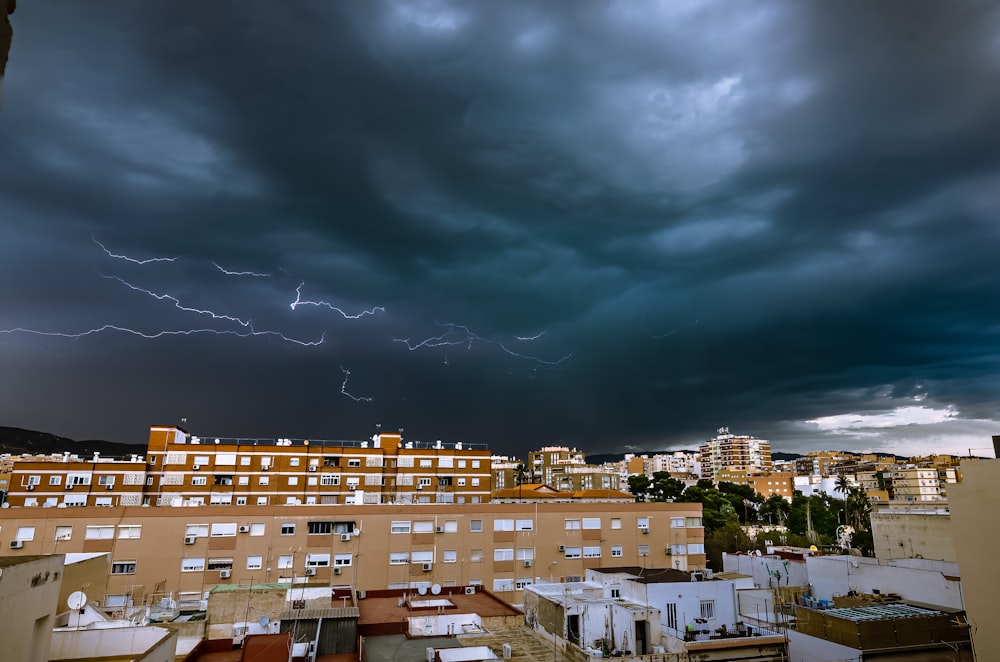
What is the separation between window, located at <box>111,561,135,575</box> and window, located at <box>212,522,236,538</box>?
14.0ft

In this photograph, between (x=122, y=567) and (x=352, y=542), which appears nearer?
(x=122, y=567)

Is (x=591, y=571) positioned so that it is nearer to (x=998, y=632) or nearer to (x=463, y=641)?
(x=463, y=641)

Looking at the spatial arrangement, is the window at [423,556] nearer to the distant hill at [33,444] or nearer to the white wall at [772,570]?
the white wall at [772,570]

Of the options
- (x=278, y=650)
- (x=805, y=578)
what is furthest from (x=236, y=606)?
(x=805, y=578)

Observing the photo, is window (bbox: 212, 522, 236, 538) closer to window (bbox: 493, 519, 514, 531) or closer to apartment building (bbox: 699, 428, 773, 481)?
window (bbox: 493, 519, 514, 531)

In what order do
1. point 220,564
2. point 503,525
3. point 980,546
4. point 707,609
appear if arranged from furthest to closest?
point 503,525
point 220,564
point 707,609
point 980,546

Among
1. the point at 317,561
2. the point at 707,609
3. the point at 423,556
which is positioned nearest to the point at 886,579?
Answer: the point at 707,609

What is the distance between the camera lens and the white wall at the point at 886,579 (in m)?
24.0

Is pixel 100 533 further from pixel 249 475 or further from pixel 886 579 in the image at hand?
pixel 886 579

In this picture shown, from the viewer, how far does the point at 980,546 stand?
1564 centimetres

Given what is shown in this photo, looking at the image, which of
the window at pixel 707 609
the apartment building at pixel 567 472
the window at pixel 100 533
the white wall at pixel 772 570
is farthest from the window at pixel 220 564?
the apartment building at pixel 567 472

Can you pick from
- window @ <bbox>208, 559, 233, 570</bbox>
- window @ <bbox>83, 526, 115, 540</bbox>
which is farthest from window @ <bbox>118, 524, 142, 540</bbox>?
window @ <bbox>208, 559, 233, 570</bbox>

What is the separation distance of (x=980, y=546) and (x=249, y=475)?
53.6m

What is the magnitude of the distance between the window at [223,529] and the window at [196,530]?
47 centimetres
